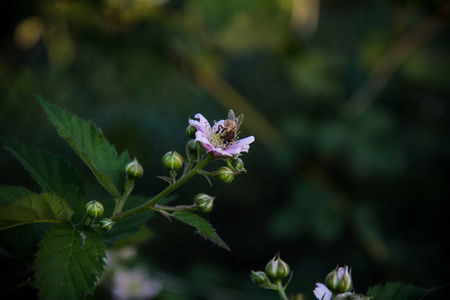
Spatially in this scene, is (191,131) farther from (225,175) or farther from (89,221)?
(89,221)

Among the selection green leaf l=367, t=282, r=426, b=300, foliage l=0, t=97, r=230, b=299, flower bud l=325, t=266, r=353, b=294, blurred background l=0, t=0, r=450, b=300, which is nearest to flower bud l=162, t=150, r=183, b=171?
foliage l=0, t=97, r=230, b=299

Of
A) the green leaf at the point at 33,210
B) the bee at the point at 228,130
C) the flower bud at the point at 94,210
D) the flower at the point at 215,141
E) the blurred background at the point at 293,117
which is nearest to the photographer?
the green leaf at the point at 33,210

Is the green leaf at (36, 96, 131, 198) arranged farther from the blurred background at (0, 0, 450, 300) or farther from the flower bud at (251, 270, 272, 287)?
the blurred background at (0, 0, 450, 300)

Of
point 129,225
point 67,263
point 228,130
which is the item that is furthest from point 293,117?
point 67,263

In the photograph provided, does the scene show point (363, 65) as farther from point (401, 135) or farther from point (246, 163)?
point (246, 163)

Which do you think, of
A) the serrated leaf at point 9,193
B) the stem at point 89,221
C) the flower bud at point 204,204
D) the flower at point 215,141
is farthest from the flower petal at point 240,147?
the serrated leaf at point 9,193

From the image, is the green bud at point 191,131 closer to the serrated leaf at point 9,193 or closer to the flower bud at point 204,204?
the flower bud at point 204,204
